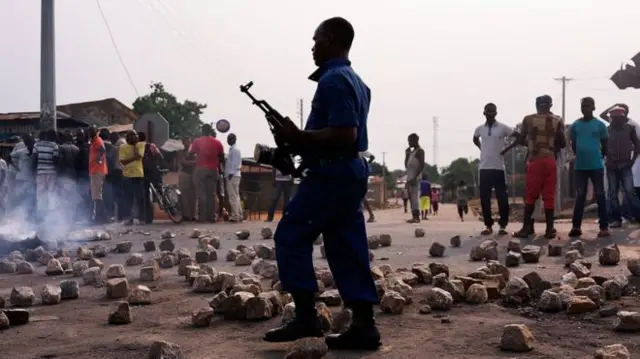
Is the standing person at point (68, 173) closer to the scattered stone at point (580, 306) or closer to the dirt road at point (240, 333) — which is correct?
the dirt road at point (240, 333)

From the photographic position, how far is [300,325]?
11.7ft

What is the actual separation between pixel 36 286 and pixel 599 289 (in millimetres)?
4423

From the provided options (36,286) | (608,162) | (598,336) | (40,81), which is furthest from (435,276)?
(40,81)

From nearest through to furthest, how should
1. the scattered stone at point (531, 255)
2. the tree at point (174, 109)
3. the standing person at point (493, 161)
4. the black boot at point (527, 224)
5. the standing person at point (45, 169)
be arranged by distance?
the scattered stone at point (531, 255)
the black boot at point (527, 224)
the standing person at point (493, 161)
the standing person at point (45, 169)
the tree at point (174, 109)

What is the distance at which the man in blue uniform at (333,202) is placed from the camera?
3.38m

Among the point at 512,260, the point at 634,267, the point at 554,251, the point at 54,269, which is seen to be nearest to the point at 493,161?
the point at 554,251

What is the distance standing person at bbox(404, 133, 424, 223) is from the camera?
12.0m

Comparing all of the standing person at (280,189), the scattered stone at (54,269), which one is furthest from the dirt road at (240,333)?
the standing person at (280,189)

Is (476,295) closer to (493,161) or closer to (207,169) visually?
(493,161)

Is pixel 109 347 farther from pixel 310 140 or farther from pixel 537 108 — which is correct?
pixel 537 108

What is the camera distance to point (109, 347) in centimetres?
358

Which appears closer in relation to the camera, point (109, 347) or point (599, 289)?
point (109, 347)

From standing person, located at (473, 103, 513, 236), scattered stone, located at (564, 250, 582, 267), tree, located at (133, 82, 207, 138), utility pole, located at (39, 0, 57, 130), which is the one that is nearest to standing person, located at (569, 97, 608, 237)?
standing person, located at (473, 103, 513, 236)

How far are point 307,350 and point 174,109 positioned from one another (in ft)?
159
